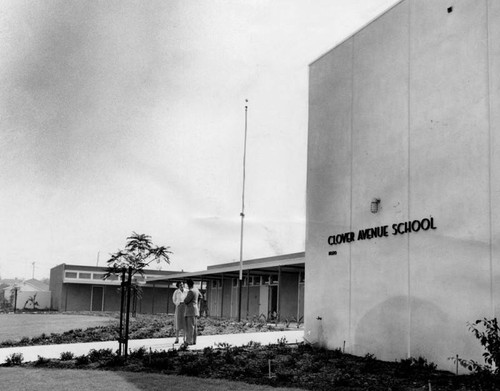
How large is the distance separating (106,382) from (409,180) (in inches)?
250

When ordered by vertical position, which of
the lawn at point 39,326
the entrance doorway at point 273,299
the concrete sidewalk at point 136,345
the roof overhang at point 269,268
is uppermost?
the roof overhang at point 269,268

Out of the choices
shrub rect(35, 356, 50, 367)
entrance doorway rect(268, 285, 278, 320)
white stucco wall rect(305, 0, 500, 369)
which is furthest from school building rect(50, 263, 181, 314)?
shrub rect(35, 356, 50, 367)

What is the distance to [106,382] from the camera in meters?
8.09

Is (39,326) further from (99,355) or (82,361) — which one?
(82,361)

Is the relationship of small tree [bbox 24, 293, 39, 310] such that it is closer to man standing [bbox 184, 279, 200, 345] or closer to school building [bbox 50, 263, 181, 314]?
school building [bbox 50, 263, 181, 314]

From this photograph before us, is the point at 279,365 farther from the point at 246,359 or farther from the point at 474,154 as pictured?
the point at 474,154

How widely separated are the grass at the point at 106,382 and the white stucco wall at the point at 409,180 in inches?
140

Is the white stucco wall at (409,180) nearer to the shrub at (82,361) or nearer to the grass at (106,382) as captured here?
the grass at (106,382)

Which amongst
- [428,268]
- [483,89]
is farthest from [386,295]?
[483,89]

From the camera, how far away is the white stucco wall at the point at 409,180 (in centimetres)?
913

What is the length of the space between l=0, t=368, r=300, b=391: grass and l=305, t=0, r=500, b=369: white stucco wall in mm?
3548

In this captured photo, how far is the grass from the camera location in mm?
7684

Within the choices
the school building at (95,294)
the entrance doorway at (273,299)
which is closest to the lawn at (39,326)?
the entrance doorway at (273,299)

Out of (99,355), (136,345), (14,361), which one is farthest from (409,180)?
(14,361)
